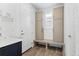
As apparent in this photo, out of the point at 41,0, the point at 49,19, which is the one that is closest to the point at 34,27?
the point at 49,19

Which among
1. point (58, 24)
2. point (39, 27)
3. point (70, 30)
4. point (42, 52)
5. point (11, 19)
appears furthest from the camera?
point (39, 27)

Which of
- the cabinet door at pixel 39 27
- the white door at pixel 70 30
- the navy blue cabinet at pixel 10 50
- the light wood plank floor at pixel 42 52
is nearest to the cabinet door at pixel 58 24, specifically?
the light wood plank floor at pixel 42 52

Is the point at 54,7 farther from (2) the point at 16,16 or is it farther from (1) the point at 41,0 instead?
(1) the point at 41,0

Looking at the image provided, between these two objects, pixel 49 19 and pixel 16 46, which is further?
pixel 49 19

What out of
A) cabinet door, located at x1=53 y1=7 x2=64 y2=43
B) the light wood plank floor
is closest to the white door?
the light wood plank floor

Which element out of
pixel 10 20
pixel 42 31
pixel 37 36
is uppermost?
pixel 10 20

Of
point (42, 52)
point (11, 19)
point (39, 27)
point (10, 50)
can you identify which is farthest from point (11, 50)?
point (39, 27)

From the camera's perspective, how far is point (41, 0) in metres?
0.96

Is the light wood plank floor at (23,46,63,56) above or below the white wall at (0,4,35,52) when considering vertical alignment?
below

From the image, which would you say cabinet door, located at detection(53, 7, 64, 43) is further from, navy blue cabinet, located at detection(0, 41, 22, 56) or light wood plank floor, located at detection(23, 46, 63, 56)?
navy blue cabinet, located at detection(0, 41, 22, 56)

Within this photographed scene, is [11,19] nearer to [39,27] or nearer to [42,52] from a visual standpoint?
[42,52]

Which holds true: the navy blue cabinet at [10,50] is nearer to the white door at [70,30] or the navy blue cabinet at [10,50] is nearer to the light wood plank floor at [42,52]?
the light wood plank floor at [42,52]

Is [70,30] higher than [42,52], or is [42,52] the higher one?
[70,30]

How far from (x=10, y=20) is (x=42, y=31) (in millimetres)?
2214
